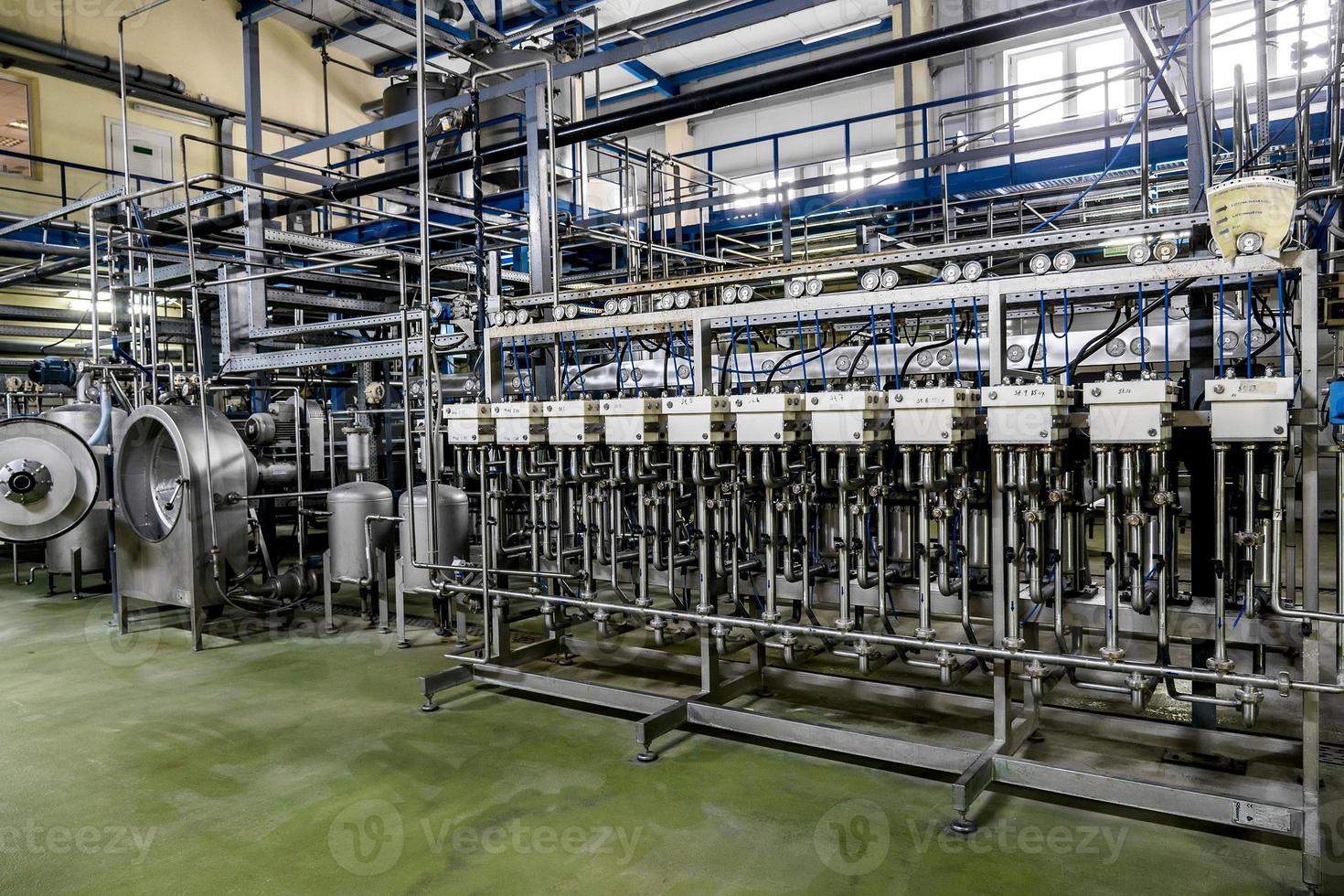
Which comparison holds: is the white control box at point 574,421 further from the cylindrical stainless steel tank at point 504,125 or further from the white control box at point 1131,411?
the cylindrical stainless steel tank at point 504,125

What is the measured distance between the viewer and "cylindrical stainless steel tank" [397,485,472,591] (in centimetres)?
496

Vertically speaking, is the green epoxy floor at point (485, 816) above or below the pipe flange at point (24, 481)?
below

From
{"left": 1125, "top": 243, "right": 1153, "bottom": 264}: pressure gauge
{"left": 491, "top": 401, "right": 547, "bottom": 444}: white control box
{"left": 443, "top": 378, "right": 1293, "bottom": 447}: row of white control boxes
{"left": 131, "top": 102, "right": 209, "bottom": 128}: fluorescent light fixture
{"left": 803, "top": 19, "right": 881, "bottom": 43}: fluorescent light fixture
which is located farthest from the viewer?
{"left": 803, "top": 19, "right": 881, "bottom": 43}: fluorescent light fixture

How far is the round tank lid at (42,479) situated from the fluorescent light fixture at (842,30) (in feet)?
34.0

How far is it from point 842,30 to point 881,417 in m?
10.5

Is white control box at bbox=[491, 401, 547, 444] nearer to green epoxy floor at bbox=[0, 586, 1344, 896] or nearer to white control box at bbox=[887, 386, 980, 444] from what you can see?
green epoxy floor at bbox=[0, 586, 1344, 896]

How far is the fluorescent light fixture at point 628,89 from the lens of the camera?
12.6m

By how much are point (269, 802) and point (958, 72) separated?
37.5 feet

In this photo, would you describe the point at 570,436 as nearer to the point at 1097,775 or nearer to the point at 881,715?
the point at 881,715

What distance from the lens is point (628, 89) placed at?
497 inches

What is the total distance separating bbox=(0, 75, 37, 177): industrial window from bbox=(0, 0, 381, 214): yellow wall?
10 centimetres

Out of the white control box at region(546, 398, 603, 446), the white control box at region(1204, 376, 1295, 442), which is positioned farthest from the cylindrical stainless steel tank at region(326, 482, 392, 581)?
the white control box at region(1204, 376, 1295, 442)

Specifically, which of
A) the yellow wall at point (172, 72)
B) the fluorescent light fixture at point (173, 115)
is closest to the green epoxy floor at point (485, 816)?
the yellow wall at point (172, 72)

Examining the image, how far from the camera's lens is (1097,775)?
248 cm
